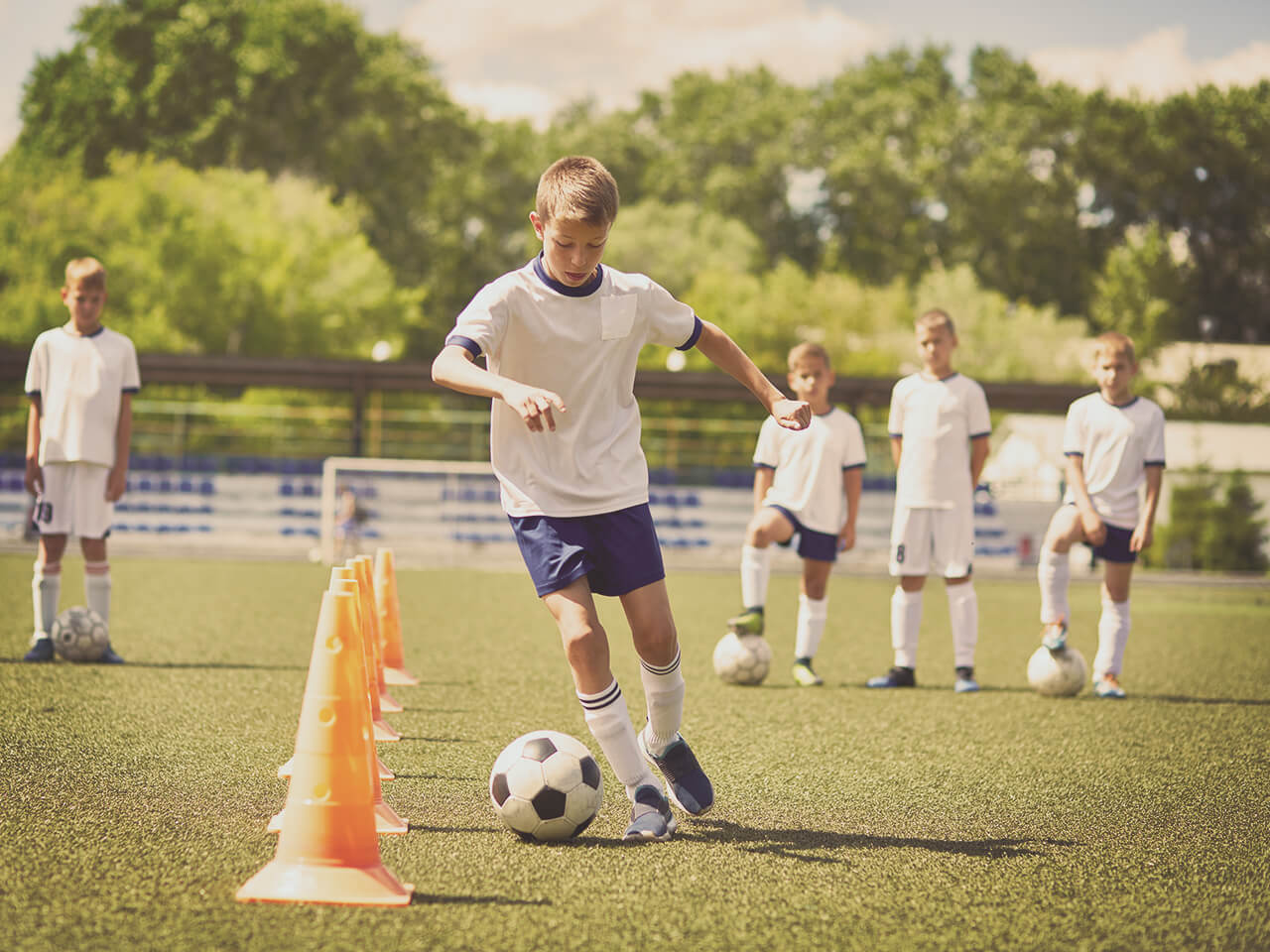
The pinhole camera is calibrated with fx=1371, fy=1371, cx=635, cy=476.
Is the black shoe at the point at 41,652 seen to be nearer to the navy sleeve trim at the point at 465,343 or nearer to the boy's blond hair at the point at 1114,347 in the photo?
the navy sleeve trim at the point at 465,343

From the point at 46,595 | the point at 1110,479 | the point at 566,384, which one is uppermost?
the point at 566,384

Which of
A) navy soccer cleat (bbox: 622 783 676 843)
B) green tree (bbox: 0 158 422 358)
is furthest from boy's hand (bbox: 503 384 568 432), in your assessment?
green tree (bbox: 0 158 422 358)

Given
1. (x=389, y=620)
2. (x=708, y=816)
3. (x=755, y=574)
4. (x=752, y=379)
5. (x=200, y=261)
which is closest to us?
(x=752, y=379)

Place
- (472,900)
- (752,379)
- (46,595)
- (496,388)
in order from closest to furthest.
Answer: (472,900), (496,388), (752,379), (46,595)

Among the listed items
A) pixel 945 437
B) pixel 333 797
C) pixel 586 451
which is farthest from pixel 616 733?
pixel 945 437

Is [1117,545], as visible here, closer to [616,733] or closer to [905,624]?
[905,624]

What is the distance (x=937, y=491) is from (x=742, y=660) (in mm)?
1531

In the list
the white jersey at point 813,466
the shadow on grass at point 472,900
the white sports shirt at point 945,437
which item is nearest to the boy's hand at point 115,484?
the white jersey at point 813,466

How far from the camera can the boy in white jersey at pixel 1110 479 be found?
7.96 metres

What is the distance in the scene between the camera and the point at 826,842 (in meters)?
4.21

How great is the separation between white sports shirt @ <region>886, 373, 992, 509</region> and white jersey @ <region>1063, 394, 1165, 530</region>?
1.86 ft

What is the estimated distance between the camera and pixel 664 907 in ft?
11.2

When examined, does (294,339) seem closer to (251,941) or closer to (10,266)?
(10,266)

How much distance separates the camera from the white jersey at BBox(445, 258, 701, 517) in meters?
4.14
